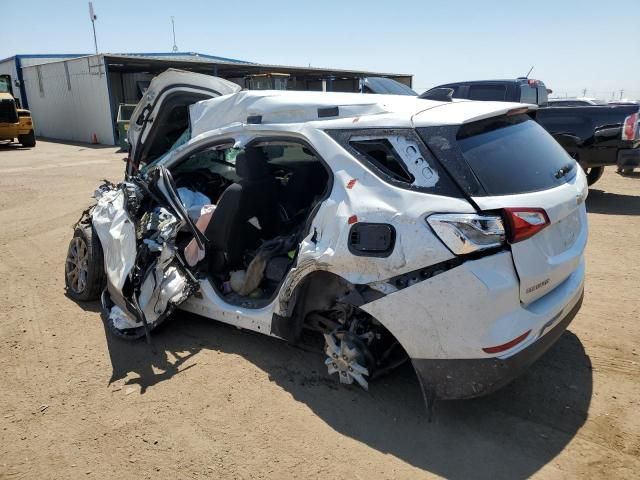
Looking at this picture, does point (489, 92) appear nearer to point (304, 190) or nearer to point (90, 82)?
point (304, 190)

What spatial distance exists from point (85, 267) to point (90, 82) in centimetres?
2219

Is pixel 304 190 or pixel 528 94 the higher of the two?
pixel 528 94

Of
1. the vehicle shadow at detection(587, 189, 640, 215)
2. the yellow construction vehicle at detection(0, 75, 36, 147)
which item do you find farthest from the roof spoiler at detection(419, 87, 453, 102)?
the yellow construction vehicle at detection(0, 75, 36, 147)

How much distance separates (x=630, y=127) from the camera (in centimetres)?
799

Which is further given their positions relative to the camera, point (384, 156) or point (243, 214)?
point (243, 214)

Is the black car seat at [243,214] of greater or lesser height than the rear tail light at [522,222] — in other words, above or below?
below

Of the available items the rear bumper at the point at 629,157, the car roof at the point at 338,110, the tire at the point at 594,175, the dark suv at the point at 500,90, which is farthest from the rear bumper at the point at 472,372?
the dark suv at the point at 500,90

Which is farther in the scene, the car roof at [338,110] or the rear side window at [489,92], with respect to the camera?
the rear side window at [489,92]

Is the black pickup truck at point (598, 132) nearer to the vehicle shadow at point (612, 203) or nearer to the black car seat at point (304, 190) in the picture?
the vehicle shadow at point (612, 203)

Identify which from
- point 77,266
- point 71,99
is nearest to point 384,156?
point 77,266

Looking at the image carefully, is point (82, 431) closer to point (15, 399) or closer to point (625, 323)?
point (15, 399)

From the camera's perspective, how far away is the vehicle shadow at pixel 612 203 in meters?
7.81

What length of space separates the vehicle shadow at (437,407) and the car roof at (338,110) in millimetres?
1668

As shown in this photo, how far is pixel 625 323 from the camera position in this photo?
3.91 metres
